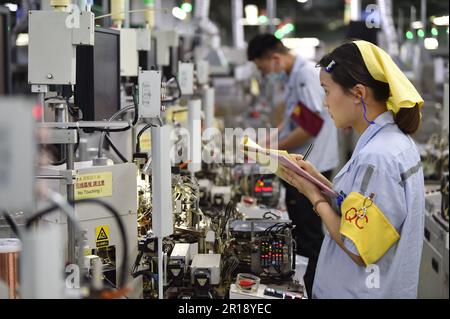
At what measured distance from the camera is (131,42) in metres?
3.57

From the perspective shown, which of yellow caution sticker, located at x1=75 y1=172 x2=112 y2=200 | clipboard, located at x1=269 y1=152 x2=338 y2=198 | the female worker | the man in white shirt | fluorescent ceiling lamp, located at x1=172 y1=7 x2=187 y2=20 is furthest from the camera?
fluorescent ceiling lamp, located at x1=172 y1=7 x2=187 y2=20

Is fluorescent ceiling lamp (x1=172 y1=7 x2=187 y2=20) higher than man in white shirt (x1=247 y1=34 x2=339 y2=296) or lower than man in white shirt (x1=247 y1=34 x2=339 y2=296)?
Result: higher

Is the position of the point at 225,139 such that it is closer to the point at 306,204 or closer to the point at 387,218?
the point at 306,204

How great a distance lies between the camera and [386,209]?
1910mm

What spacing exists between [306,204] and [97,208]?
7.37ft

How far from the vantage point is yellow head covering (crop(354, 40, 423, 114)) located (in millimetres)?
1956

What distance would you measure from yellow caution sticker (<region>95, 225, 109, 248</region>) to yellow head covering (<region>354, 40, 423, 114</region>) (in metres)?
1.05

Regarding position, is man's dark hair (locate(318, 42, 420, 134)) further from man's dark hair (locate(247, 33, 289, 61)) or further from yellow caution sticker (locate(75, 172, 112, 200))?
man's dark hair (locate(247, 33, 289, 61))

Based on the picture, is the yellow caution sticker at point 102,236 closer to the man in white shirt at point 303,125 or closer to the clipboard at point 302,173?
the clipboard at point 302,173

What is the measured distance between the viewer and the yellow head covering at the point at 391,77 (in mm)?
1956

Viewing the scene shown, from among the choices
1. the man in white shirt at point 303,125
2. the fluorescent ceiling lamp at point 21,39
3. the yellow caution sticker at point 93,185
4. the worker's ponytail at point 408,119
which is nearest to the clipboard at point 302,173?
the worker's ponytail at point 408,119

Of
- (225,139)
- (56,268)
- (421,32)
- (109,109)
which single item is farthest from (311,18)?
(56,268)

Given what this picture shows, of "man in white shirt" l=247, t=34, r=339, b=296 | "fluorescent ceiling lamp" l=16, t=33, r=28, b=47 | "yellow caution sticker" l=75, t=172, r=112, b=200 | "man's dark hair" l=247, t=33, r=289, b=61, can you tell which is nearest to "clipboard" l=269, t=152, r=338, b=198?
"yellow caution sticker" l=75, t=172, r=112, b=200

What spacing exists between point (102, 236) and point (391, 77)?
1.11 metres
